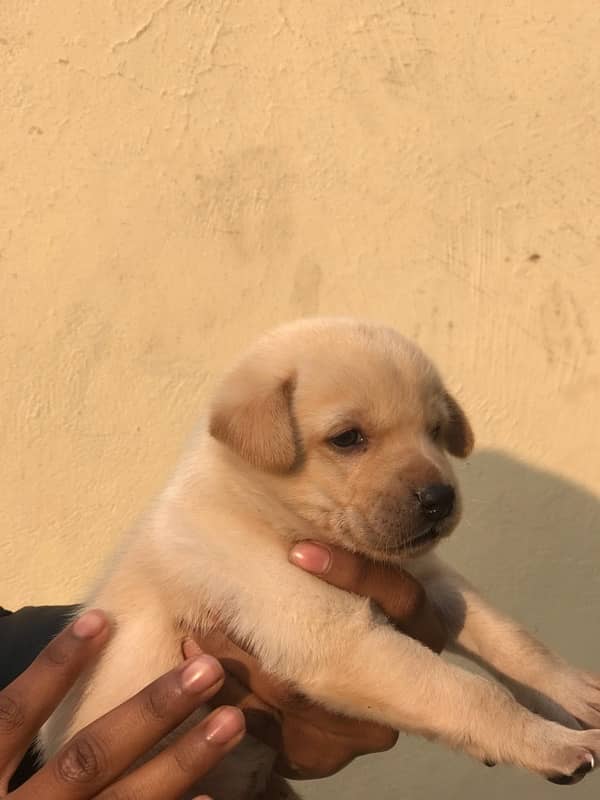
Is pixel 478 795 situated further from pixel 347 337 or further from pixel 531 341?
pixel 347 337

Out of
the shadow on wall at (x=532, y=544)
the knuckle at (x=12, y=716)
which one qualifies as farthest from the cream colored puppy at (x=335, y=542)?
the shadow on wall at (x=532, y=544)

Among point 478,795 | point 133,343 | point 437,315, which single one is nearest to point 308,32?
point 437,315

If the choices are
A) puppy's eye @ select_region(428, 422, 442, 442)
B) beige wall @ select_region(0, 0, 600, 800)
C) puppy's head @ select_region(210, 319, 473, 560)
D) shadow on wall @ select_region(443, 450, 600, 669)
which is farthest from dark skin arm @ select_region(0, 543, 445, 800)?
beige wall @ select_region(0, 0, 600, 800)

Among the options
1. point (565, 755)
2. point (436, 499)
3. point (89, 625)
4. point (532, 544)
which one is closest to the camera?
point (565, 755)

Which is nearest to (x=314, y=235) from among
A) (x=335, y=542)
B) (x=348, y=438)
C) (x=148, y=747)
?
(x=348, y=438)

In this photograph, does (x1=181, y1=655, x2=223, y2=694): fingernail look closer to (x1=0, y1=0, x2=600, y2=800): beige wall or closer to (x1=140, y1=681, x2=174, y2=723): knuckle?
(x1=140, y1=681, x2=174, y2=723): knuckle

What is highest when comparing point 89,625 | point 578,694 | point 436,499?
point 436,499

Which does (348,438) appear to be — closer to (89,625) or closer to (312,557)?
(312,557)
